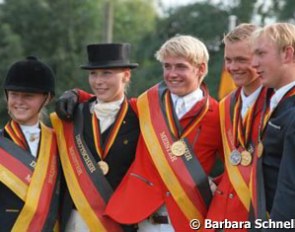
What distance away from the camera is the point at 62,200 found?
17.4 feet

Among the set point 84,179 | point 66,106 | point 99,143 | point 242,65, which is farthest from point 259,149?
point 66,106

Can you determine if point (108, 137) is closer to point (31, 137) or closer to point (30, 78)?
point (31, 137)

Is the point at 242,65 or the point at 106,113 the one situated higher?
the point at 242,65

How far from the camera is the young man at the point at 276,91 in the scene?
3982mm

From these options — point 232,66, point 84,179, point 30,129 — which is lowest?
point 84,179

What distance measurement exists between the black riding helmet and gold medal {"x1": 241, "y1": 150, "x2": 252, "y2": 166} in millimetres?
1508

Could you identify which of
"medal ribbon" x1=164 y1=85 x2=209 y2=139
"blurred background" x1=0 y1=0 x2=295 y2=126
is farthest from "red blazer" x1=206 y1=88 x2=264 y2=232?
"blurred background" x1=0 y1=0 x2=295 y2=126

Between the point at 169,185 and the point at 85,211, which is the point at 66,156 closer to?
the point at 85,211

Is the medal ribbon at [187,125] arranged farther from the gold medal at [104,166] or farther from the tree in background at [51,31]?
the tree in background at [51,31]

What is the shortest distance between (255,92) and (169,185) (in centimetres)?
85

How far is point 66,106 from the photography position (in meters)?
5.25

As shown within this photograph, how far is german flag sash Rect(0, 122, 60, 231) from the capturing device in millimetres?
4977

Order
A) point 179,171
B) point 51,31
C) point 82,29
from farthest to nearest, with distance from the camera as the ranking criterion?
point 82,29 → point 51,31 → point 179,171

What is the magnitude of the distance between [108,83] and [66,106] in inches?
13.7
